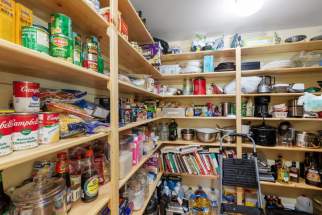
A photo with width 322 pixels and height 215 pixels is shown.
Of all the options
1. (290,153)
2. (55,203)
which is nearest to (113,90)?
(55,203)

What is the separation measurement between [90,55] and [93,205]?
28.3 inches

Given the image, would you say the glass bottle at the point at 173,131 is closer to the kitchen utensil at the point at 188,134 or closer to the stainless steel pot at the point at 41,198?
the kitchen utensil at the point at 188,134

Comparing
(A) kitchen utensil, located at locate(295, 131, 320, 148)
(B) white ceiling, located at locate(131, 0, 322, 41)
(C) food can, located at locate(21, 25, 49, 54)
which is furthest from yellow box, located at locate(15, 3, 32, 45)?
(A) kitchen utensil, located at locate(295, 131, 320, 148)

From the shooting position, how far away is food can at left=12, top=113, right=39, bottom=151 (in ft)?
1.49

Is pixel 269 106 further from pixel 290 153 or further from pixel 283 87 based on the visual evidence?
pixel 290 153

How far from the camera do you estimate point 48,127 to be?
55 cm

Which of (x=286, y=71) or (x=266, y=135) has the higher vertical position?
(x=286, y=71)

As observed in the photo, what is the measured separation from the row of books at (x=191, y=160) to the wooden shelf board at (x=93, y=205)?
124cm

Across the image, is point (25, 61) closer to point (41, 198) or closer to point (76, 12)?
point (76, 12)

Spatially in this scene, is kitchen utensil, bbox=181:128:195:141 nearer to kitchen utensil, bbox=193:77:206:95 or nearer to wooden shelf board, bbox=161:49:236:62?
kitchen utensil, bbox=193:77:206:95

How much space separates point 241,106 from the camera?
6.23 ft

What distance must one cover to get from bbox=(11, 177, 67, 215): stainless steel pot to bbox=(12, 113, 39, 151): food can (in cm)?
24

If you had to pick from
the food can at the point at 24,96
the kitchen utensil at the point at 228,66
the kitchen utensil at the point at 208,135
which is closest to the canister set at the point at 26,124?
the food can at the point at 24,96

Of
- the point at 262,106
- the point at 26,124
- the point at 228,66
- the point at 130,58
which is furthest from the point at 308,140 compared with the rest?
the point at 26,124
